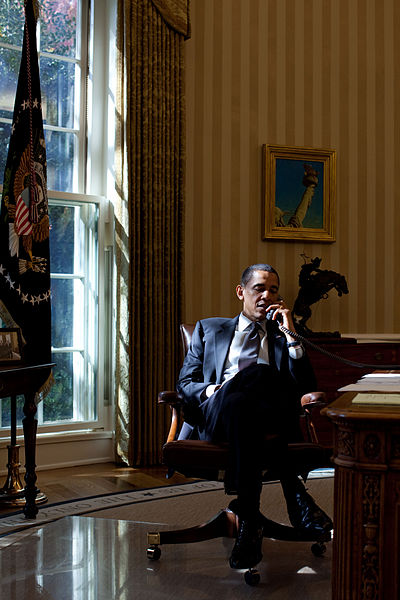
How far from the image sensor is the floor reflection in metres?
2.79

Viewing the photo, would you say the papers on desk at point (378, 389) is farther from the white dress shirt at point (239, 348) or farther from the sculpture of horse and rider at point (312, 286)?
the sculpture of horse and rider at point (312, 286)

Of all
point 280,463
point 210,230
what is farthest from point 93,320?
point 280,463

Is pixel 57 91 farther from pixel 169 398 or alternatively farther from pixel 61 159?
pixel 169 398

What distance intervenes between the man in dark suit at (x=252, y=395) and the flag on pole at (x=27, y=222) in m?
1.47

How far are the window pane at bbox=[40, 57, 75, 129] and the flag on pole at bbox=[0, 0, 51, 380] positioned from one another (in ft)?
1.72

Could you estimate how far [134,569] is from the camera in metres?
3.04

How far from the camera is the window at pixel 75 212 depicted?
5316 millimetres

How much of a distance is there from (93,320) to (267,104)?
237cm

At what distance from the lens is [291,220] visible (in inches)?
237

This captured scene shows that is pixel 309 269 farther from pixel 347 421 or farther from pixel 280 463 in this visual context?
pixel 347 421

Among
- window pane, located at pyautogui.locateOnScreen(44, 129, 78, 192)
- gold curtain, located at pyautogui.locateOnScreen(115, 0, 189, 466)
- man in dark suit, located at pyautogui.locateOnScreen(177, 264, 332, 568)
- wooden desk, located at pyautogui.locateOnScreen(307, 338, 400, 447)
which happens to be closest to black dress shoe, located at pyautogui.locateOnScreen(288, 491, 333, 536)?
man in dark suit, located at pyautogui.locateOnScreen(177, 264, 332, 568)

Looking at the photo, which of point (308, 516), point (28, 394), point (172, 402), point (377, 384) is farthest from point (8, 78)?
point (377, 384)

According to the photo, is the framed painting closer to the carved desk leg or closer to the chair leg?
the carved desk leg

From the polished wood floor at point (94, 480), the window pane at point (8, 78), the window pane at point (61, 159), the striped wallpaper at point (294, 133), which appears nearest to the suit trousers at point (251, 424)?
the polished wood floor at point (94, 480)
